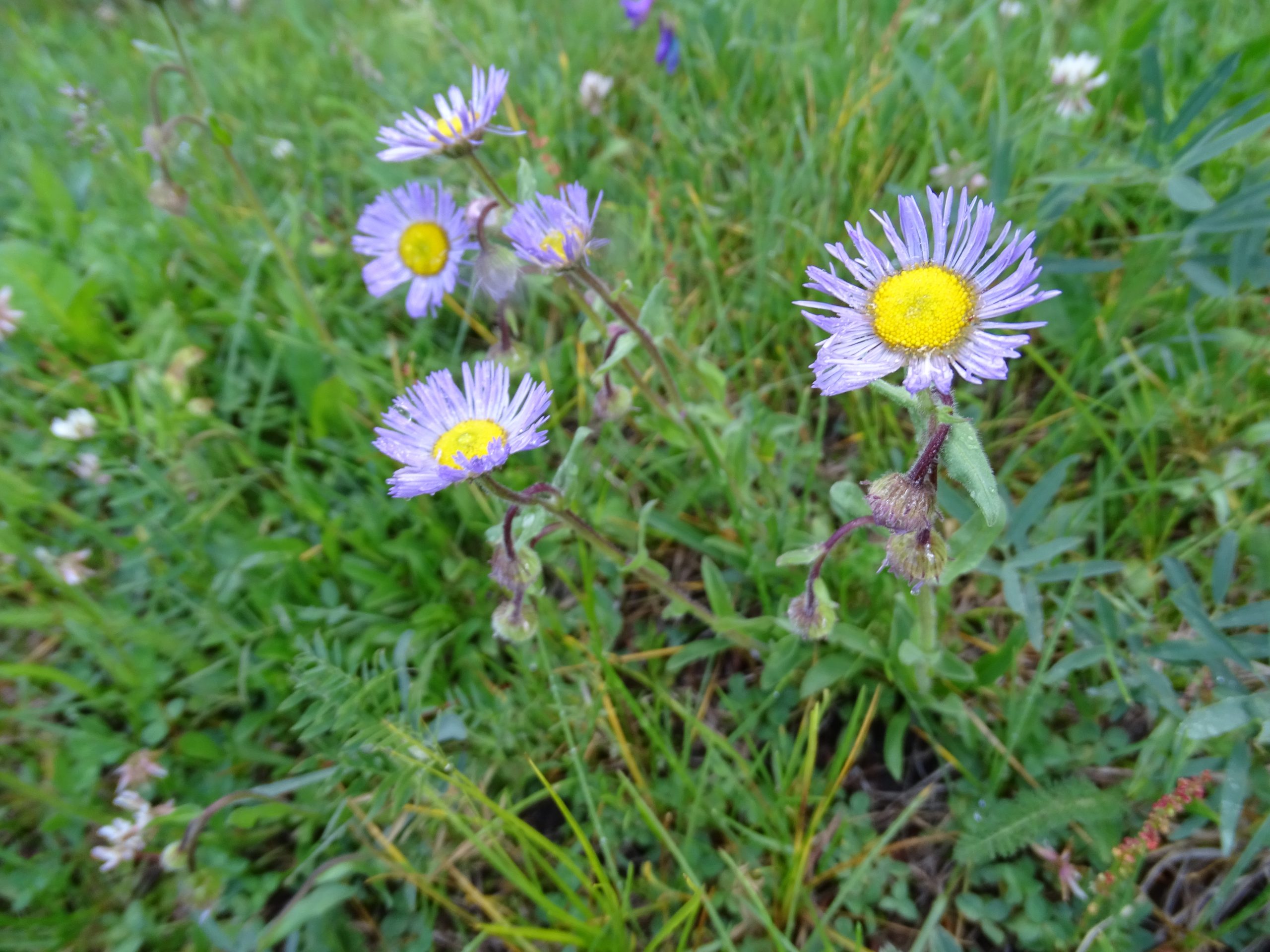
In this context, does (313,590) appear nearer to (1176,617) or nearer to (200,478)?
(200,478)

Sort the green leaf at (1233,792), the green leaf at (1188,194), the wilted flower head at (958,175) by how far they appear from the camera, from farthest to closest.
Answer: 1. the wilted flower head at (958,175)
2. the green leaf at (1188,194)
3. the green leaf at (1233,792)

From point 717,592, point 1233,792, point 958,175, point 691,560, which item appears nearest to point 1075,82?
point 958,175

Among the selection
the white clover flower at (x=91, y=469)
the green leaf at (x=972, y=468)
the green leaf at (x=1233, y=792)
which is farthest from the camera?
the white clover flower at (x=91, y=469)

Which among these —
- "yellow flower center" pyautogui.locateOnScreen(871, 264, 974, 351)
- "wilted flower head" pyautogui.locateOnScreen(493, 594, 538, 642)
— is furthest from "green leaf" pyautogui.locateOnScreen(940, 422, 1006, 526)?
"wilted flower head" pyautogui.locateOnScreen(493, 594, 538, 642)

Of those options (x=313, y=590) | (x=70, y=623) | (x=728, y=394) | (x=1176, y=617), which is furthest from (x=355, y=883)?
(x=1176, y=617)

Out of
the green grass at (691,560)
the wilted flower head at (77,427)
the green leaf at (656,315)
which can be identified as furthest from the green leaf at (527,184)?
Result: the wilted flower head at (77,427)

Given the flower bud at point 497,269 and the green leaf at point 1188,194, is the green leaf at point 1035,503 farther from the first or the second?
the flower bud at point 497,269

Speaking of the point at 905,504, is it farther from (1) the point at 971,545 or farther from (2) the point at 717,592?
(2) the point at 717,592
